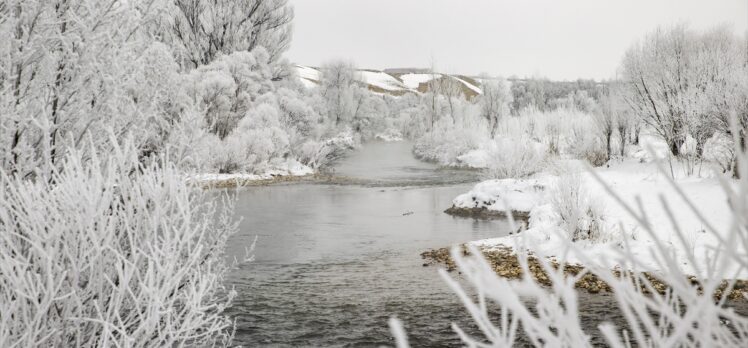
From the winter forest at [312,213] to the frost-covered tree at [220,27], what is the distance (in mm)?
222

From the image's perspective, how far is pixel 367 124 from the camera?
63281mm

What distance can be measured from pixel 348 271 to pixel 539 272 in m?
3.61

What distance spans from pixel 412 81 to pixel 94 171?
167631 mm

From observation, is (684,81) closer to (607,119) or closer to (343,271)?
(607,119)

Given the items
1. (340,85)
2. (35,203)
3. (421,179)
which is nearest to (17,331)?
(35,203)

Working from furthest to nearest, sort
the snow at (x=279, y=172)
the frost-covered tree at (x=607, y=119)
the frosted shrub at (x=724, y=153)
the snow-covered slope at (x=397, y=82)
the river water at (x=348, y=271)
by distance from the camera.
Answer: the snow-covered slope at (x=397, y=82) < the snow at (x=279, y=172) < the frost-covered tree at (x=607, y=119) < the frosted shrub at (x=724, y=153) < the river water at (x=348, y=271)

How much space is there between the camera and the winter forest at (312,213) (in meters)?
1.29

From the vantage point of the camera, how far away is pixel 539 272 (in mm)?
10461

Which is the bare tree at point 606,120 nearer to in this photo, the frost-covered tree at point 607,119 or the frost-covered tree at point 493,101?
the frost-covered tree at point 607,119

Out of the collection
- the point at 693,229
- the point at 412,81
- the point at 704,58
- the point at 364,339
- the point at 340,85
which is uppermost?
the point at 412,81

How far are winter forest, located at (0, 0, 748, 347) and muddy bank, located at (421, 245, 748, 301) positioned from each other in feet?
0.23

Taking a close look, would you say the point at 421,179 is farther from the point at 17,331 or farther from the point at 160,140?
the point at 17,331

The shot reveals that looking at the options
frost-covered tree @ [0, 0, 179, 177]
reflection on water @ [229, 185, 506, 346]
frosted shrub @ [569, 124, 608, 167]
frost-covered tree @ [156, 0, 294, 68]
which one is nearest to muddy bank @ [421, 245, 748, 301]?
reflection on water @ [229, 185, 506, 346]

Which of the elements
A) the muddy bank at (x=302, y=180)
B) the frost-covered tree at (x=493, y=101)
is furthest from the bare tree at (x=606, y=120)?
the frost-covered tree at (x=493, y=101)
